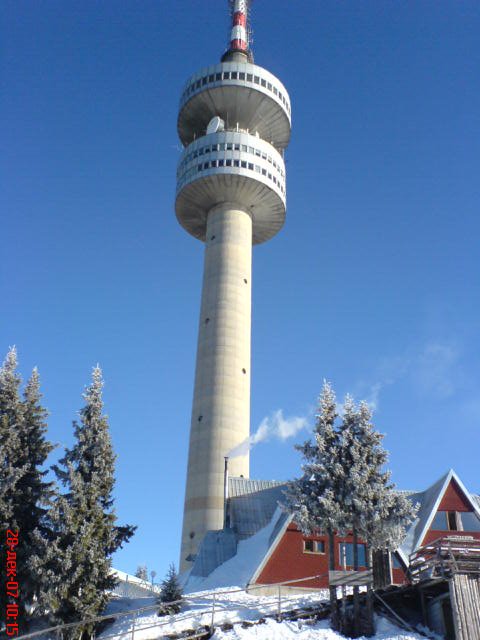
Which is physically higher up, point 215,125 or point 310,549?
point 215,125

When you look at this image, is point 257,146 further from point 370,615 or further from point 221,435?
point 370,615

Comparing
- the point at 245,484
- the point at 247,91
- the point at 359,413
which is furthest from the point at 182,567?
the point at 247,91

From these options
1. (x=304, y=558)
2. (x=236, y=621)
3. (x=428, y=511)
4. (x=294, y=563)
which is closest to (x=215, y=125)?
(x=428, y=511)

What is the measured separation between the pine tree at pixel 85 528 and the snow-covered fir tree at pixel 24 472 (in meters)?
1.20

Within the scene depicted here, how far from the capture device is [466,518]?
135ft

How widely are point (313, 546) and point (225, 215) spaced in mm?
43737

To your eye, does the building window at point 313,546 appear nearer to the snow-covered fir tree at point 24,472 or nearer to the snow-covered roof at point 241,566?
the snow-covered roof at point 241,566

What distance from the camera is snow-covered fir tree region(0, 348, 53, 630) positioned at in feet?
99.5

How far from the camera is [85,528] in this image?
29469 millimetres

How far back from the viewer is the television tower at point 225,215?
2420 inches

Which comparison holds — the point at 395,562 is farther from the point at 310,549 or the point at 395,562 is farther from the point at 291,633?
the point at 291,633

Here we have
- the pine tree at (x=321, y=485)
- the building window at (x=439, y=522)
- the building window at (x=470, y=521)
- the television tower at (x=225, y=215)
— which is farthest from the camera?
the television tower at (x=225, y=215)

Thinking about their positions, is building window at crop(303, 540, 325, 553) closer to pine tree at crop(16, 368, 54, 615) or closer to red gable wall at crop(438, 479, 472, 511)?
red gable wall at crop(438, 479, 472, 511)

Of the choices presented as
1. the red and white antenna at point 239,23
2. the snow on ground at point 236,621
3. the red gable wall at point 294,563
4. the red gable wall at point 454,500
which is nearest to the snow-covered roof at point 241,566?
the red gable wall at point 294,563
